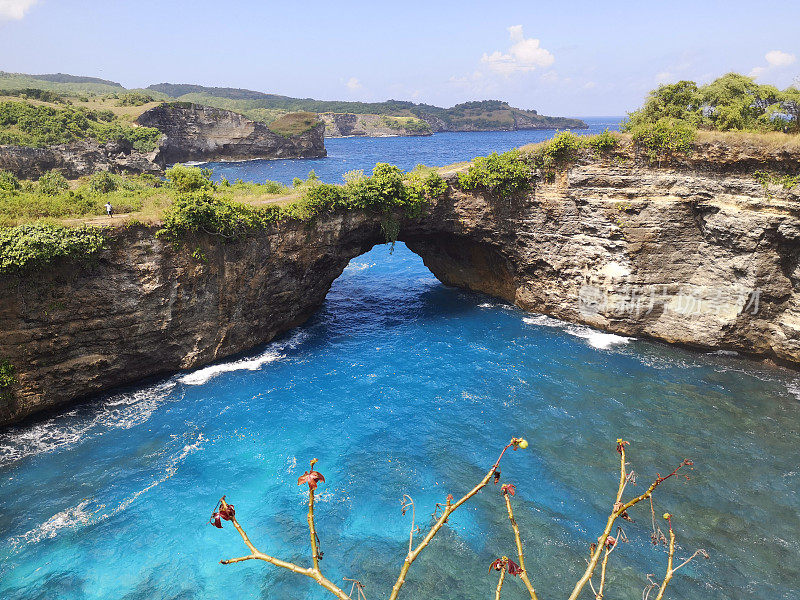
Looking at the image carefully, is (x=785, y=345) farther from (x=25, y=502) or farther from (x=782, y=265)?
(x=25, y=502)

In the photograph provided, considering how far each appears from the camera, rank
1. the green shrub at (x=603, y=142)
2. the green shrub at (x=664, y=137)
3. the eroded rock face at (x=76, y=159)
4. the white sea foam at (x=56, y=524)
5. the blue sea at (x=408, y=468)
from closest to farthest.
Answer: the blue sea at (x=408, y=468), the white sea foam at (x=56, y=524), the green shrub at (x=664, y=137), the green shrub at (x=603, y=142), the eroded rock face at (x=76, y=159)

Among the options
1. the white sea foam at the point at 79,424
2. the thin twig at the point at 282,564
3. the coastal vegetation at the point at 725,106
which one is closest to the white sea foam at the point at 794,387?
the coastal vegetation at the point at 725,106

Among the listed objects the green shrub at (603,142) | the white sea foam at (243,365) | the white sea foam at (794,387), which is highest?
the green shrub at (603,142)

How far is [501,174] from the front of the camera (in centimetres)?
3142

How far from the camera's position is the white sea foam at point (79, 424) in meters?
21.5

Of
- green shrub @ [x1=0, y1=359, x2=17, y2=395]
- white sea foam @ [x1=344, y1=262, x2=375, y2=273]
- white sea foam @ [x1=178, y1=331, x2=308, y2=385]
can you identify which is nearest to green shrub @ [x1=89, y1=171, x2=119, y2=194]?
green shrub @ [x1=0, y1=359, x2=17, y2=395]

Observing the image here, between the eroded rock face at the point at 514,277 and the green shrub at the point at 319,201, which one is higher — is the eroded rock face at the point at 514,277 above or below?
below

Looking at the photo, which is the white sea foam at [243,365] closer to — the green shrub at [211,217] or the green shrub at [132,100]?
the green shrub at [211,217]

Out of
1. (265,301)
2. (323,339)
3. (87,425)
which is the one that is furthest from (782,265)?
(87,425)

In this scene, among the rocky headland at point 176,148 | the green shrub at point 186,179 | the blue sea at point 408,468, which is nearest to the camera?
the blue sea at point 408,468

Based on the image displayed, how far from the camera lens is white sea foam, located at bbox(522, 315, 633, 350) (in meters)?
30.1

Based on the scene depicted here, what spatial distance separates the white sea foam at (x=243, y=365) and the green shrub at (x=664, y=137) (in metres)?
25.3

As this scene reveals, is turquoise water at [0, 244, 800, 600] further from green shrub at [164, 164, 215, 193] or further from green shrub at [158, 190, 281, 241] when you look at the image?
green shrub at [164, 164, 215, 193]

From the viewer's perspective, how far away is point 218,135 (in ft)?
420
